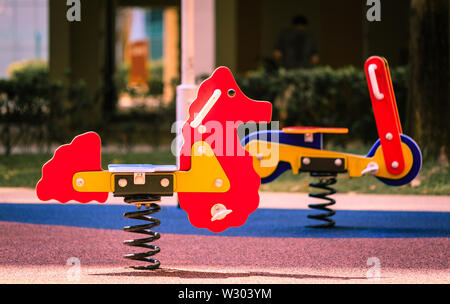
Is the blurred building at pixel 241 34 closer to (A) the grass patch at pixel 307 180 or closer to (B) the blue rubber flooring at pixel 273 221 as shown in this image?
(A) the grass patch at pixel 307 180

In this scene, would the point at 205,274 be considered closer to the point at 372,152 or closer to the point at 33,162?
the point at 372,152

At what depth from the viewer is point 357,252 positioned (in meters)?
6.88

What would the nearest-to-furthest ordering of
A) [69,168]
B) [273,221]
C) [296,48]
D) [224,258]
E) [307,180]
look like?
[69,168], [224,258], [273,221], [307,180], [296,48]

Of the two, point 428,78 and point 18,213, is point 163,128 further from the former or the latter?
point 18,213

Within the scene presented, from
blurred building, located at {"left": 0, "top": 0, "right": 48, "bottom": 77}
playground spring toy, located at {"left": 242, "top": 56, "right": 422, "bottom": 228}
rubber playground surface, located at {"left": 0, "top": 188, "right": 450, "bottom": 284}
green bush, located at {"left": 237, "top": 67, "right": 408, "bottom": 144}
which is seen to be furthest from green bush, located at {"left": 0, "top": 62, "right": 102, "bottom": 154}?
blurred building, located at {"left": 0, "top": 0, "right": 48, "bottom": 77}

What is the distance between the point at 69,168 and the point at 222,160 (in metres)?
1.06

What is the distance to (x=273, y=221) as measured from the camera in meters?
8.73

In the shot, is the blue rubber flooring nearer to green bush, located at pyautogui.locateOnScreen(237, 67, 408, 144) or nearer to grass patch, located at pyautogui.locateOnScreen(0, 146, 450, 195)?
grass patch, located at pyautogui.locateOnScreen(0, 146, 450, 195)

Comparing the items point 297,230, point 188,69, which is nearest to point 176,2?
point 188,69

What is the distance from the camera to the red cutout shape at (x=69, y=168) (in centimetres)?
582

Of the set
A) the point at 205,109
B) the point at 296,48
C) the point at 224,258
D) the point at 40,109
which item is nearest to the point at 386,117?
the point at 224,258

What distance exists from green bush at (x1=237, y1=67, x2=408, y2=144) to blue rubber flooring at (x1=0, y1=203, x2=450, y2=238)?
4.93m

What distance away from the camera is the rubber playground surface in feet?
19.3

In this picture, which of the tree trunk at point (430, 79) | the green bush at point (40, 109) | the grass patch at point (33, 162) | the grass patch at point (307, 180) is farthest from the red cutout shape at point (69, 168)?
the green bush at point (40, 109)
